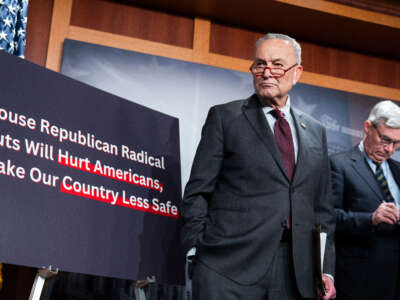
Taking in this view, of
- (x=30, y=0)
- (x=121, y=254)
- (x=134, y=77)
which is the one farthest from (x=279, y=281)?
(x=30, y=0)

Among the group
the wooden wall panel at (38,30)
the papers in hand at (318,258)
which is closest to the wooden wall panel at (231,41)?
the wooden wall panel at (38,30)

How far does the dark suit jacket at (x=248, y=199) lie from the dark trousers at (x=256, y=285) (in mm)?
28

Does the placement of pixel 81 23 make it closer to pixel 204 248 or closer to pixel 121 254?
pixel 121 254

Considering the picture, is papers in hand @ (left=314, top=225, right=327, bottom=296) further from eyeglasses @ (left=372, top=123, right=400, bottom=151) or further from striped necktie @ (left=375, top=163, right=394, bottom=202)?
eyeglasses @ (left=372, top=123, right=400, bottom=151)

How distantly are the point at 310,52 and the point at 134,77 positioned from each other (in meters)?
1.55

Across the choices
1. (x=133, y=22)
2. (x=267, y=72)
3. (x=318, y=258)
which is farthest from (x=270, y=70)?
(x=133, y=22)

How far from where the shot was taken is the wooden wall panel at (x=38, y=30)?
12.0ft

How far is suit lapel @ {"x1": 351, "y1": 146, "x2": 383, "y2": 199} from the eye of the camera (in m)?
2.98

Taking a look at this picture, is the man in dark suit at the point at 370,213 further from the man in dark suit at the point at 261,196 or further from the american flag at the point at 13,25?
the american flag at the point at 13,25

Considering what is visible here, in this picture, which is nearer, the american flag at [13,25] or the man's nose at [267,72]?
the man's nose at [267,72]

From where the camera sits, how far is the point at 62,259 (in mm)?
2277

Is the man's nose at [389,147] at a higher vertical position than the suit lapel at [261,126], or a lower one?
higher

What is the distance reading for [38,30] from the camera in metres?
3.69

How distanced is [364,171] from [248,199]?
3.71 feet
